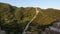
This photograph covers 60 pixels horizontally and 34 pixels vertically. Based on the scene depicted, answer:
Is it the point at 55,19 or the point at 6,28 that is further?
the point at 55,19

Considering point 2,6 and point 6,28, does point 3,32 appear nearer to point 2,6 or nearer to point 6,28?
point 6,28

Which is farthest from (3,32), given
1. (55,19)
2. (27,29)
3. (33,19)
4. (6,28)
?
(55,19)

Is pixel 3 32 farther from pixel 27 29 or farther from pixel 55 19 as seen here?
pixel 55 19

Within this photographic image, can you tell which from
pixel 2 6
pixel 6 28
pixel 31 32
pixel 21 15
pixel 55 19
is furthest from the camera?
pixel 2 6

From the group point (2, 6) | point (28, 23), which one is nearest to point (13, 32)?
point (28, 23)

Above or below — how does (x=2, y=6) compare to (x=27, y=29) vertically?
above

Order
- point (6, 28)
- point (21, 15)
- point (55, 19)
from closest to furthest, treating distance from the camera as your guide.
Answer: point (6, 28)
point (55, 19)
point (21, 15)
